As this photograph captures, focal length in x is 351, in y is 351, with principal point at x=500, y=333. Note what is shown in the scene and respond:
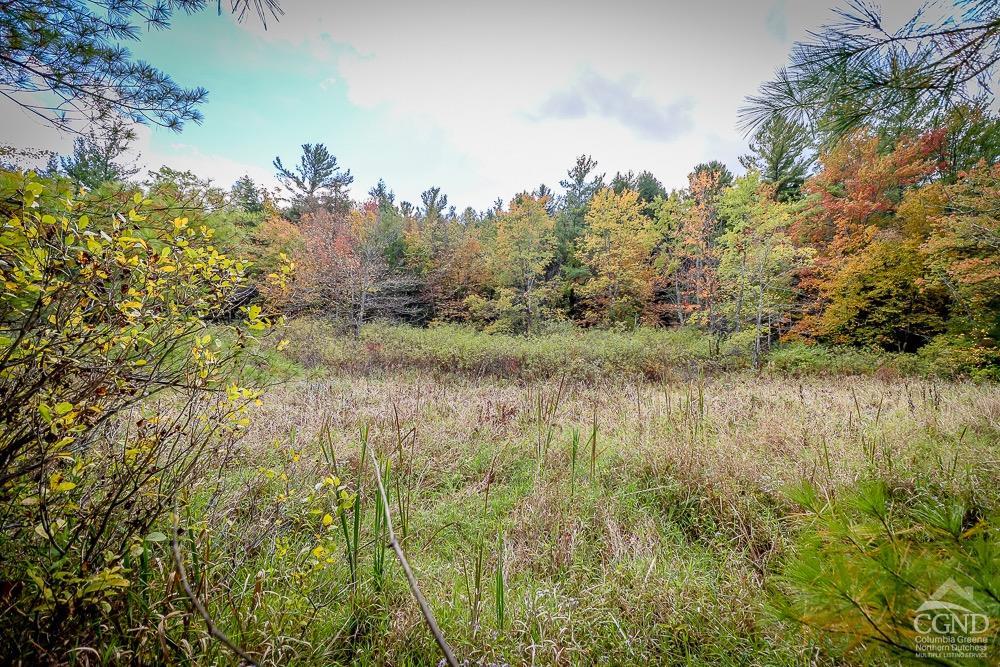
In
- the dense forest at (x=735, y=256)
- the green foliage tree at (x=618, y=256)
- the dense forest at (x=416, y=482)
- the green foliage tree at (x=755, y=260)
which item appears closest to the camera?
the dense forest at (x=416, y=482)

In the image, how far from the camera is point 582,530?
257 cm

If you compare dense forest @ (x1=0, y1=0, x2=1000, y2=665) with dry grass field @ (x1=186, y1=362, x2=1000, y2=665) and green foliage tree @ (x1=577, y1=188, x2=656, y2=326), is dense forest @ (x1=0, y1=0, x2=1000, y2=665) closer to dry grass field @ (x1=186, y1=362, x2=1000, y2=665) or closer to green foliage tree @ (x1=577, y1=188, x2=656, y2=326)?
dry grass field @ (x1=186, y1=362, x2=1000, y2=665)

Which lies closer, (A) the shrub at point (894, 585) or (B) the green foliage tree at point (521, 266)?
(A) the shrub at point (894, 585)

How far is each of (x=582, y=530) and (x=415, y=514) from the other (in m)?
1.33

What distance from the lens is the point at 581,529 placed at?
2.58 metres

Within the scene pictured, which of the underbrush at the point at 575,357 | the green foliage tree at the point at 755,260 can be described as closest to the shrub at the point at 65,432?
the underbrush at the point at 575,357

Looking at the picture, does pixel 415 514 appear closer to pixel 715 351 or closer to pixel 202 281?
pixel 202 281

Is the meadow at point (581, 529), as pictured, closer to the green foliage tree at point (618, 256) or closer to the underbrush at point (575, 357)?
the underbrush at point (575, 357)

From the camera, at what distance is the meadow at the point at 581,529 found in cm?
155

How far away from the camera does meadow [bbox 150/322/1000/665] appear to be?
1549mm

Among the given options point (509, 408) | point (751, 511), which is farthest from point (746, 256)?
point (751, 511)

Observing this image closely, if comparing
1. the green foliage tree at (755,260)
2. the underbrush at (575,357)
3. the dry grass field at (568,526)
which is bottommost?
the dry grass field at (568,526)

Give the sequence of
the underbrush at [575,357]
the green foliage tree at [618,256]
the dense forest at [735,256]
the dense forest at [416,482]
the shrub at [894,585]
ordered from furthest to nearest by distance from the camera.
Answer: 1. the green foliage tree at [618,256]
2. the underbrush at [575,357]
3. the dense forest at [735,256]
4. the dense forest at [416,482]
5. the shrub at [894,585]

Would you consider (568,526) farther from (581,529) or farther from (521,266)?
(521,266)
